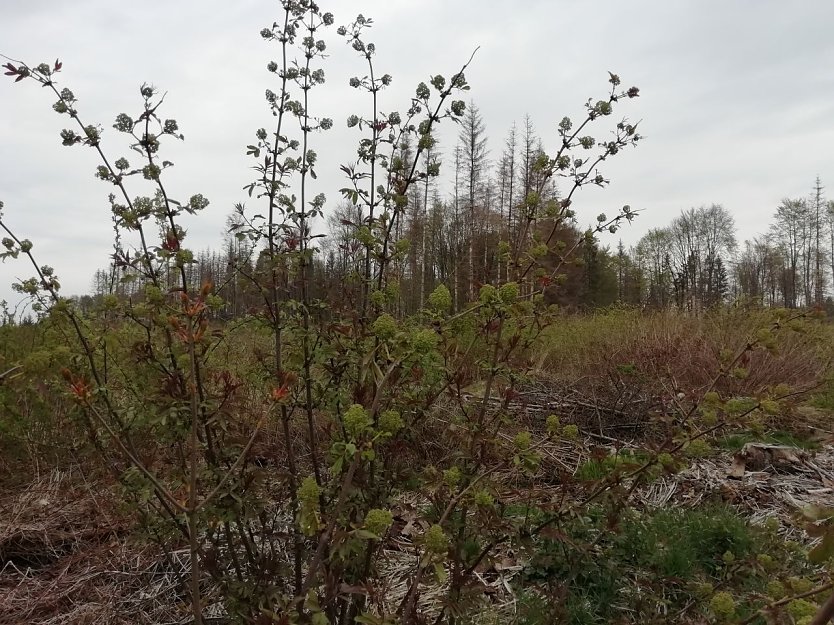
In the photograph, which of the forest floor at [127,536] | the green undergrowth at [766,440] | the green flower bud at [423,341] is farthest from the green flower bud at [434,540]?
the green undergrowth at [766,440]

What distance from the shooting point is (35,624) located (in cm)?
252

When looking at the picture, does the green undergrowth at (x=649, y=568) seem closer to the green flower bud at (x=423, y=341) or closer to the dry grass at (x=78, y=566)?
the green flower bud at (x=423, y=341)

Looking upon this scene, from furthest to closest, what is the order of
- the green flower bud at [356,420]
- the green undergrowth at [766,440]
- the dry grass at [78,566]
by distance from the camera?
the green undergrowth at [766,440] → the dry grass at [78,566] → the green flower bud at [356,420]

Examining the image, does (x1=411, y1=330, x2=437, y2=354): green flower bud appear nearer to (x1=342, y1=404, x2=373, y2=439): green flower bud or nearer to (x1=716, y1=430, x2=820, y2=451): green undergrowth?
(x1=342, y1=404, x2=373, y2=439): green flower bud

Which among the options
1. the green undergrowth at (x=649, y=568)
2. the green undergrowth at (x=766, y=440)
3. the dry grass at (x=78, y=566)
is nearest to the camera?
the green undergrowth at (x=649, y=568)

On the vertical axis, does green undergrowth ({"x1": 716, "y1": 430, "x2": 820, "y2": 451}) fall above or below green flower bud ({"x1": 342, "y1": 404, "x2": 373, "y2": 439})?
below

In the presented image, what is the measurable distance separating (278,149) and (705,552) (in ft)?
10.1

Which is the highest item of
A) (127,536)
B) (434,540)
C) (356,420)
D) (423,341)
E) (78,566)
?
(423,341)

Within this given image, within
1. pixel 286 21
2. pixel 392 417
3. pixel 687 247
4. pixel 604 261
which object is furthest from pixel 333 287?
pixel 687 247

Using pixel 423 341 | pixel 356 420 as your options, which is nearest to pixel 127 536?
pixel 356 420

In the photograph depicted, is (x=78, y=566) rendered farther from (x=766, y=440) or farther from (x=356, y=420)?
(x=766, y=440)

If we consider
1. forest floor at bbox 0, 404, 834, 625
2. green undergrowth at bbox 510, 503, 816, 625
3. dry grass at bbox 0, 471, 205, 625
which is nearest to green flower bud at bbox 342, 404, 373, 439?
forest floor at bbox 0, 404, 834, 625

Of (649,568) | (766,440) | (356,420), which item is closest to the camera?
(356,420)

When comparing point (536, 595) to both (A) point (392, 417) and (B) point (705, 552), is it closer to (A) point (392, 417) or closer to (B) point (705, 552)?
(B) point (705, 552)
